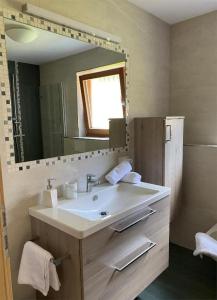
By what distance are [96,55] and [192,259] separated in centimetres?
213

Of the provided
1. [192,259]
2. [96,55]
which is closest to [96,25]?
[96,55]

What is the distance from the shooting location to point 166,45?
2.47 metres

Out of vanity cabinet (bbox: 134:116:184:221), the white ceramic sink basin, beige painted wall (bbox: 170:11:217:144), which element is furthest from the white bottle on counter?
beige painted wall (bbox: 170:11:217:144)

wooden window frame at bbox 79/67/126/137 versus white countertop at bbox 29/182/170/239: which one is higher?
wooden window frame at bbox 79/67/126/137

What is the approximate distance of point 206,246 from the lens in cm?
177

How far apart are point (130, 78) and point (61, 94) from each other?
2.40ft

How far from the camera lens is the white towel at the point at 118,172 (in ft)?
6.14

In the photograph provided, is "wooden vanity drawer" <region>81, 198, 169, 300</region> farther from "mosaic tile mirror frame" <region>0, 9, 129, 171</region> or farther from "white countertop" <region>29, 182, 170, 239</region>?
"mosaic tile mirror frame" <region>0, 9, 129, 171</region>

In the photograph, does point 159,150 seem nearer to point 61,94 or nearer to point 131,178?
point 131,178

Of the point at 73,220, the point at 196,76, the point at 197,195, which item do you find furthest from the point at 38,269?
the point at 196,76

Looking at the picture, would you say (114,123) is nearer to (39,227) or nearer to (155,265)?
(39,227)

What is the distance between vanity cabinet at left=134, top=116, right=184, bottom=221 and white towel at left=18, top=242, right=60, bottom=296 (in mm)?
1159

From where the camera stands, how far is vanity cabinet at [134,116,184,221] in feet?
6.54

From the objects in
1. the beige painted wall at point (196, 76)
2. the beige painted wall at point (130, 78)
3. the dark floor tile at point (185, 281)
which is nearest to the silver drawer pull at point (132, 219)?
the beige painted wall at point (130, 78)
